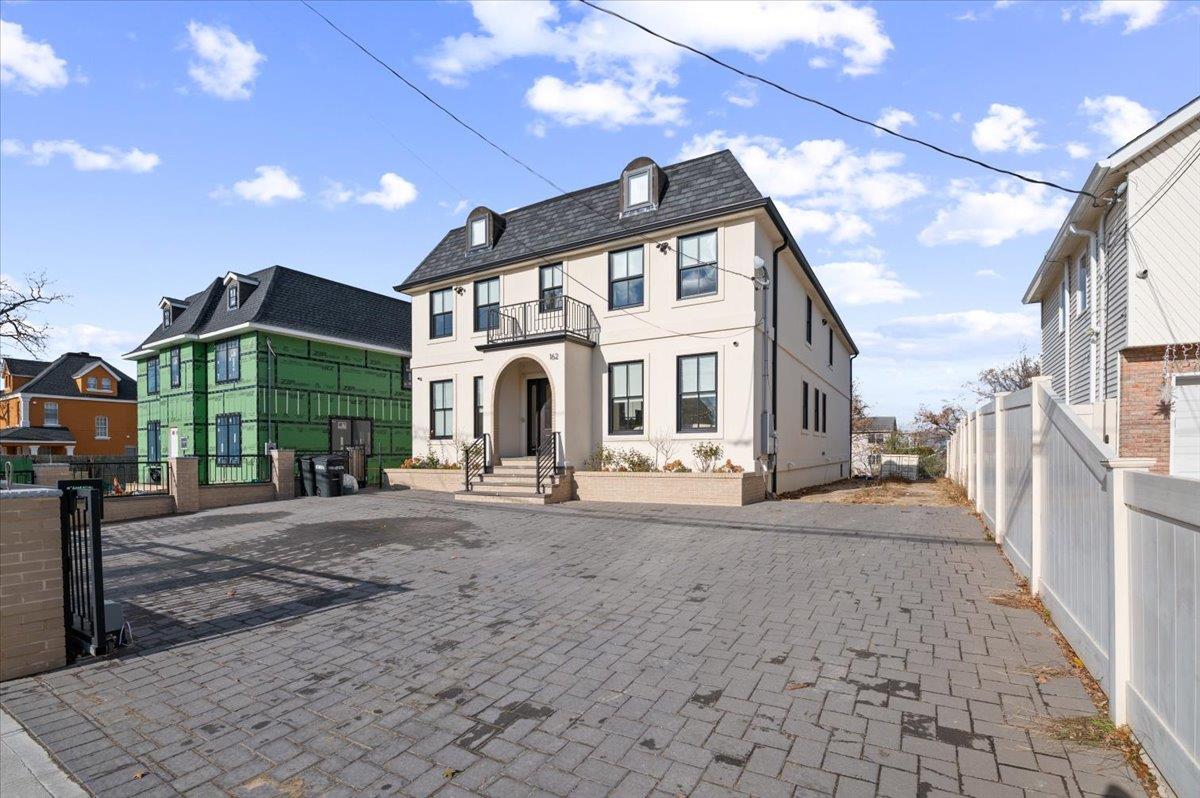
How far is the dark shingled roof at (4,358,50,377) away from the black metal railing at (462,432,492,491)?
43.1 m

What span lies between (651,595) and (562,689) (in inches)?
91.4

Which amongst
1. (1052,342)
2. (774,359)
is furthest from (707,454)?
(1052,342)

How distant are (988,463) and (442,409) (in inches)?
596

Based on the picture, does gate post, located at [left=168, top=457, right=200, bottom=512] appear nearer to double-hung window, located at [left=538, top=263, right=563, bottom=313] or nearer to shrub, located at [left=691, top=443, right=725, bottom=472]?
double-hung window, located at [left=538, top=263, right=563, bottom=313]

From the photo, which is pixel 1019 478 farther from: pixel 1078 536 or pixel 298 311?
pixel 298 311

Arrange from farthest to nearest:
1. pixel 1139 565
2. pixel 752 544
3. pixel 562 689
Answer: pixel 752 544 < pixel 562 689 < pixel 1139 565

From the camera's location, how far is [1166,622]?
268 centimetres

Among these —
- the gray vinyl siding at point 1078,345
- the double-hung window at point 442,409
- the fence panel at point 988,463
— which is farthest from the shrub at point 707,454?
the double-hung window at point 442,409

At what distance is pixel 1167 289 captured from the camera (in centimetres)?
1012

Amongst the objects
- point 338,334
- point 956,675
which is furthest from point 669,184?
point 338,334

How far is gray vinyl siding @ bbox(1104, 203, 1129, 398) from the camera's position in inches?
421

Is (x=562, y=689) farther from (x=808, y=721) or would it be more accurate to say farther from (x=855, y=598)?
(x=855, y=598)

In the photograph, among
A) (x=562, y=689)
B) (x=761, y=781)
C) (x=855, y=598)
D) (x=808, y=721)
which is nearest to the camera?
(x=761, y=781)

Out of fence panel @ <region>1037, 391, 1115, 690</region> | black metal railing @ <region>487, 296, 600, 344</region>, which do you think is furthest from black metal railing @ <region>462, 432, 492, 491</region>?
fence panel @ <region>1037, 391, 1115, 690</region>
